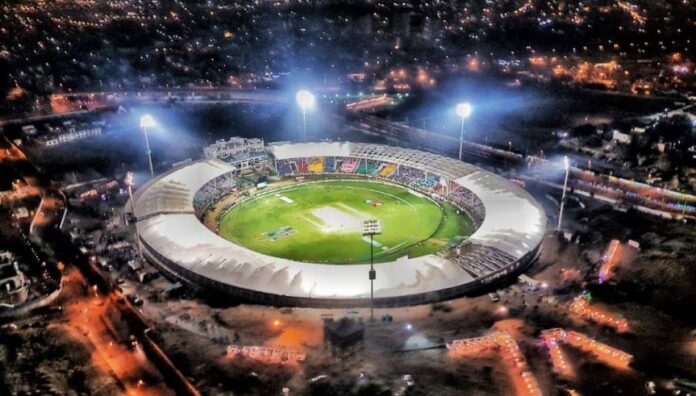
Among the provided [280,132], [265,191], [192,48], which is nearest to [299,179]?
[265,191]

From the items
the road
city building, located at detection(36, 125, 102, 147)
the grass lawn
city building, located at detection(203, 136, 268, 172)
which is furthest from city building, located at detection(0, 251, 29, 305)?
city building, located at detection(36, 125, 102, 147)

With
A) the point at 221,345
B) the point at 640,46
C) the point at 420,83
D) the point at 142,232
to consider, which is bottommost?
the point at 221,345

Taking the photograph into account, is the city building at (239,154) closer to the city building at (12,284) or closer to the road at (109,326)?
the road at (109,326)

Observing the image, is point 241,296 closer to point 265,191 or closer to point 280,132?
point 265,191

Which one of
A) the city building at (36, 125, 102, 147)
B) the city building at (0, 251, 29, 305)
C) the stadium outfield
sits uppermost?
the city building at (36, 125, 102, 147)

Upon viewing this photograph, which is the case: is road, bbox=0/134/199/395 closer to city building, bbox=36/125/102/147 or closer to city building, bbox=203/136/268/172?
city building, bbox=203/136/268/172
